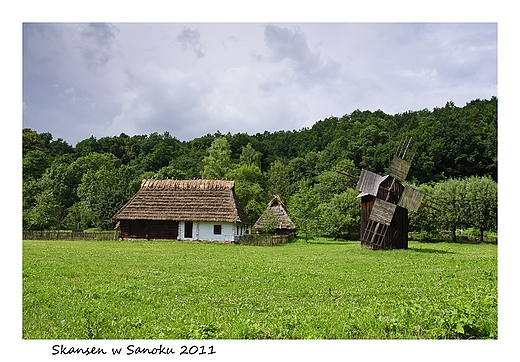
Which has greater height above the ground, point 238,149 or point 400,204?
point 238,149

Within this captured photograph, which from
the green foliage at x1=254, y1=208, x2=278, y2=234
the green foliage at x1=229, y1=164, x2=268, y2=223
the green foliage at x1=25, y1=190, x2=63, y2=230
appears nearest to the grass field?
the green foliage at x1=254, y1=208, x2=278, y2=234

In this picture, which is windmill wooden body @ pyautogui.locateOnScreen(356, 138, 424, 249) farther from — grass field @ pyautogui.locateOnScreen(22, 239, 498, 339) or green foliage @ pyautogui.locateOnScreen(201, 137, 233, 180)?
green foliage @ pyautogui.locateOnScreen(201, 137, 233, 180)

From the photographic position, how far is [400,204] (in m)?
26.7

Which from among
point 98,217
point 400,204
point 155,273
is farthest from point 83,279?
point 98,217

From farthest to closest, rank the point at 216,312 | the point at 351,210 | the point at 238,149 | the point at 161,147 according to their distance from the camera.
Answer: the point at 238,149, the point at 161,147, the point at 351,210, the point at 216,312

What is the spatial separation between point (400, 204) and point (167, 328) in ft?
71.4

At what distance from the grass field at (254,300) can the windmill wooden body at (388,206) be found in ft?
27.8

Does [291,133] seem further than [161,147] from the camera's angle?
Yes

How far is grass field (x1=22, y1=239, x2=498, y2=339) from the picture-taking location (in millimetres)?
7258

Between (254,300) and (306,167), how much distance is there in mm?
64808

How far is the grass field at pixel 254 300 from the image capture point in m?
7.26

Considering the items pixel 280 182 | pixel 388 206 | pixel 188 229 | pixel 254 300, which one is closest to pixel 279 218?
pixel 188 229

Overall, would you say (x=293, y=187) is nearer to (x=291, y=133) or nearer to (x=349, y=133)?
(x=349, y=133)

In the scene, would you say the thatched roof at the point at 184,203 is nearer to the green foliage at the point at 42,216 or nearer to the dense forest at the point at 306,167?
the dense forest at the point at 306,167
